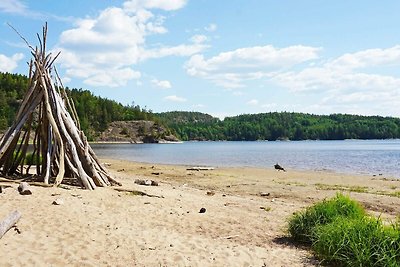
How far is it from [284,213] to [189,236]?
3994 mm

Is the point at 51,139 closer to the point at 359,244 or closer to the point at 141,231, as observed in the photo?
the point at 141,231

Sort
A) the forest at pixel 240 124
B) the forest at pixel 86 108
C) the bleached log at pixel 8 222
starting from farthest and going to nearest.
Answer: the forest at pixel 240 124 → the forest at pixel 86 108 → the bleached log at pixel 8 222

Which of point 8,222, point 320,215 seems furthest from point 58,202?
point 320,215

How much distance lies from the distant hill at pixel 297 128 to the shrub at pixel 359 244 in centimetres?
15653

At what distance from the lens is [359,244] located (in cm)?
579

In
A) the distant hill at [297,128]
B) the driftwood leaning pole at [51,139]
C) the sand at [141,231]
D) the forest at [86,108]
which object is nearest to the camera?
the sand at [141,231]

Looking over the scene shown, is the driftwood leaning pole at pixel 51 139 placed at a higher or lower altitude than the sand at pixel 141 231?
higher

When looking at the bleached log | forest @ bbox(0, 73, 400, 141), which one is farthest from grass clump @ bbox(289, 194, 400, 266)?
forest @ bbox(0, 73, 400, 141)

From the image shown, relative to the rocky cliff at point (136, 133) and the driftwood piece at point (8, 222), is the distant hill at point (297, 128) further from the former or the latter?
the driftwood piece at point (8, 222)

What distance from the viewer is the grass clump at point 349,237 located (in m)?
5.64

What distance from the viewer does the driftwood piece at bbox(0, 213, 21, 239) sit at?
6887 mm

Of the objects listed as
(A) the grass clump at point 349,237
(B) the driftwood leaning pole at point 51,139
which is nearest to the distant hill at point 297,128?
(B) the driftwood leaning pole at point 51,139

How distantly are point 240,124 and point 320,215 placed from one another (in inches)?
6972

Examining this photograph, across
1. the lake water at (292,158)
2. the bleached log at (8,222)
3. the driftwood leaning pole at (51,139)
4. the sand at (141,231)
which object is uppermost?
the driftwood leaning pole at (51,139)
